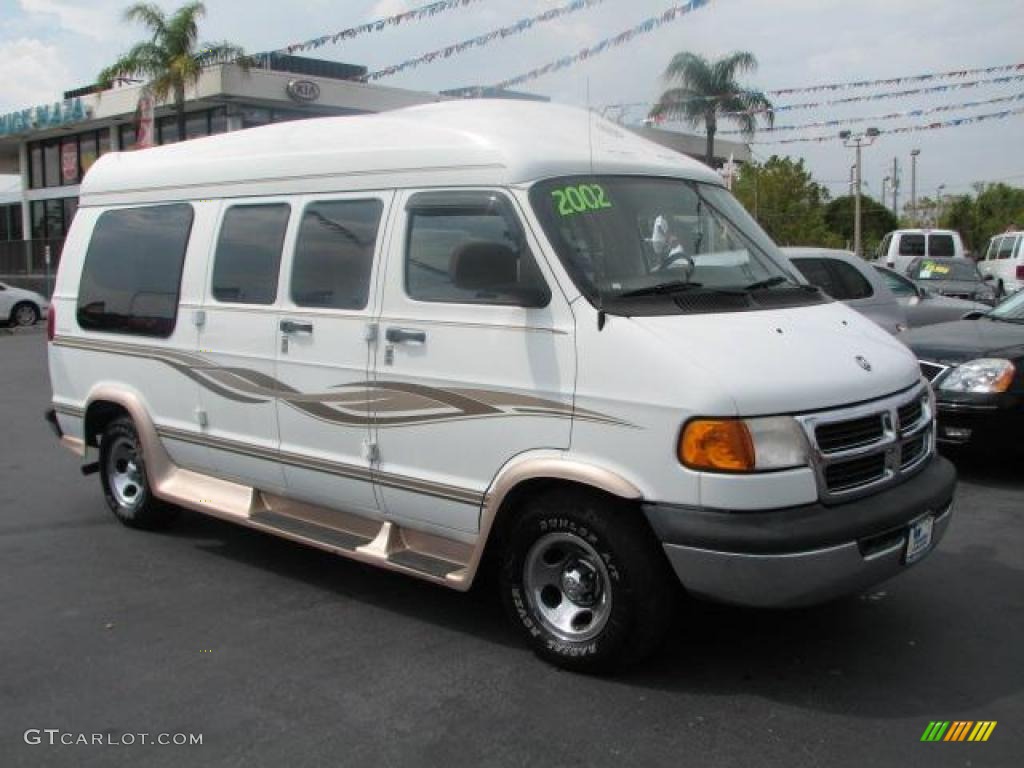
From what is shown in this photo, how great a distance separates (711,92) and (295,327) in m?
26.1

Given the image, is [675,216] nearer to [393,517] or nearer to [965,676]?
[393,517]

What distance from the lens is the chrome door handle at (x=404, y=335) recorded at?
4.46 meters

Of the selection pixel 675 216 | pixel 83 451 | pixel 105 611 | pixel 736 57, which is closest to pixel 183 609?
pixel 105 611

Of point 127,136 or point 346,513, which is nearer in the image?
point 346,513

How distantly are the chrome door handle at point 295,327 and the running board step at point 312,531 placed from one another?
100 cm

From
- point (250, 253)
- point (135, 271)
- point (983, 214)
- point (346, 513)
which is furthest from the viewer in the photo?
point (983, 214)

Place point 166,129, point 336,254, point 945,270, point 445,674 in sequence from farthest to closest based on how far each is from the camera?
point 166,129 → point 945,270 → point 336,254 → point 445,674

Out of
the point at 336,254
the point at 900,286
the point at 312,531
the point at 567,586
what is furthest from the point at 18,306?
the point at 567,586

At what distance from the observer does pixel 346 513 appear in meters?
5.00

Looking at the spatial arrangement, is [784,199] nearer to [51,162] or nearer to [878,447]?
[51,162]

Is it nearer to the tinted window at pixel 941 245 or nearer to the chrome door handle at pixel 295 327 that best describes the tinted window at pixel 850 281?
the chrome door handle at pixel 295 327

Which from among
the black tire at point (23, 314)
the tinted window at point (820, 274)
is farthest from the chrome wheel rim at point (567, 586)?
the black tire at point (23, 314)

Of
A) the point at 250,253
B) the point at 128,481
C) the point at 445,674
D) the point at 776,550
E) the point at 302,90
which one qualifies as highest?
the point at 302,90

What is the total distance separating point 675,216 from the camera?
4605 millimetres
